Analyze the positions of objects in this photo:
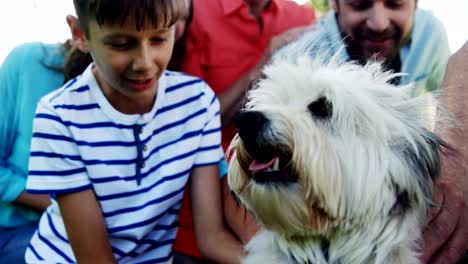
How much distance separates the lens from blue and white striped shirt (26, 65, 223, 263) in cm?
205

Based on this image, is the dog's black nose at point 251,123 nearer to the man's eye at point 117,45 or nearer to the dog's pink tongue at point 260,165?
the dog's pink tongue at point 260,165

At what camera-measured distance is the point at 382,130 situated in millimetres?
1538

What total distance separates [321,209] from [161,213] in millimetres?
779

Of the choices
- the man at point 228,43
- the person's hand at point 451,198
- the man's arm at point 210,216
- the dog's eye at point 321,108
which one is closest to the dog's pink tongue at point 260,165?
the dog's eye at point 321,108

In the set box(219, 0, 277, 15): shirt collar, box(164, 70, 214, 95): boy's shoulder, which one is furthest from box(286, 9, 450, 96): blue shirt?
box(164, 70, 214, 95): boy's shoulder

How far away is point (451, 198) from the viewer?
1.66 m

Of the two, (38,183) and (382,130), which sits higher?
(382,130)

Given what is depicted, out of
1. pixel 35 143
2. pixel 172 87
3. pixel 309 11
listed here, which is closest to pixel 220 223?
pixel 172 87

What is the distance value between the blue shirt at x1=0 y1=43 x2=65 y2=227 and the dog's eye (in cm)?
140

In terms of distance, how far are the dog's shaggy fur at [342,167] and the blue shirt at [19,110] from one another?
129 centimetres

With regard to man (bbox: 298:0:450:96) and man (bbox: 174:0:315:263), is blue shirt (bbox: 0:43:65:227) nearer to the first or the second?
man (bbox: 174:0:315:263)

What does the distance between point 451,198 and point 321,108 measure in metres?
0.42

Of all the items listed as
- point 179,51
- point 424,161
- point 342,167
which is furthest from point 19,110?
point 424,161

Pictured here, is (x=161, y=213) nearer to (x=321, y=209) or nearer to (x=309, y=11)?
(x=321, y=209)
